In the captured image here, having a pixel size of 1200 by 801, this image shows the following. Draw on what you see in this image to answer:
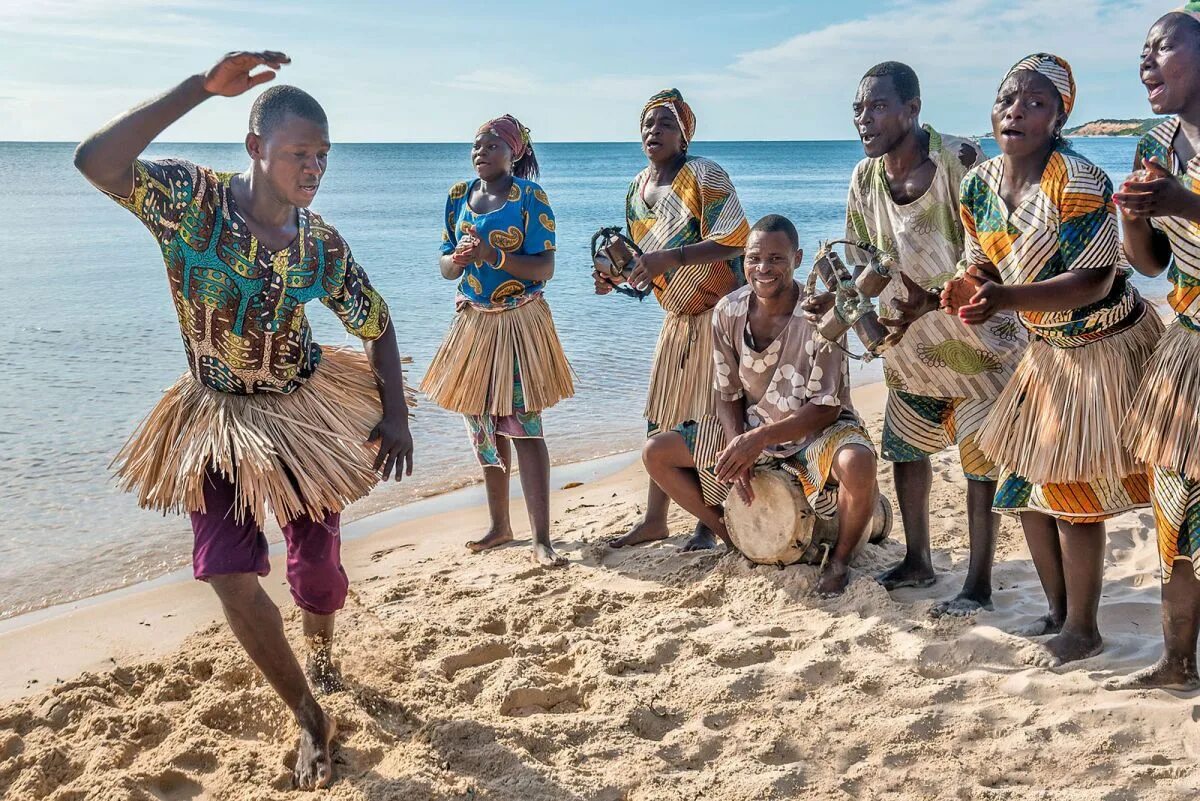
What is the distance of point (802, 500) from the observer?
3.84 m

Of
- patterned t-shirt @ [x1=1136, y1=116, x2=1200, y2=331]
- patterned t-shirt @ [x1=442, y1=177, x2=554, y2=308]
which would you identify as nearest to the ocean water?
patterned t-shirt @ [x1=442, y1=177, x2=554, y2=308]

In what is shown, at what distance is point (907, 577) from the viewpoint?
12.6 ft

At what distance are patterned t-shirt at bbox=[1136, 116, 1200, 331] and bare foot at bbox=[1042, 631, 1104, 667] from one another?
40.4 inches

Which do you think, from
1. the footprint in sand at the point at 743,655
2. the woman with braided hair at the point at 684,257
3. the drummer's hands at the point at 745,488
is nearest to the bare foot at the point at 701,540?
the woman with braided hair at the point at 684,257

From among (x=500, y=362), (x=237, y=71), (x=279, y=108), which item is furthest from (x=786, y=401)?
(x=237, y=71)

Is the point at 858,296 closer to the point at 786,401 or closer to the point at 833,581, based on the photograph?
the point at 786,401

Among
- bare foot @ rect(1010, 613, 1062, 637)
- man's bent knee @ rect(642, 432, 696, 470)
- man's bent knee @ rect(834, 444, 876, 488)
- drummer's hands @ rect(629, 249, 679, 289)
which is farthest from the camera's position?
man's bent knee @ rect(642, 432, 696, 470)

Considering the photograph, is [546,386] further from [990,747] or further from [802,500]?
[990,747]

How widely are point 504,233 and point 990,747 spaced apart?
8.96ft

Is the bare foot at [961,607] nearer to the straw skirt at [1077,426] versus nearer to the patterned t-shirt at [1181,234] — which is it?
the straw skirt at [1077,426]

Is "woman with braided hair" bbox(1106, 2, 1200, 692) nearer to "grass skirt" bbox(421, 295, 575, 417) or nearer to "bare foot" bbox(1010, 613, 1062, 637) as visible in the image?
"bare foot" bbox(1010, 613, 1062, 637)

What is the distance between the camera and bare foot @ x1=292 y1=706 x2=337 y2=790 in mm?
2707

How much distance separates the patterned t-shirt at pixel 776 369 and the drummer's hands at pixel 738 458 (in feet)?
0.39

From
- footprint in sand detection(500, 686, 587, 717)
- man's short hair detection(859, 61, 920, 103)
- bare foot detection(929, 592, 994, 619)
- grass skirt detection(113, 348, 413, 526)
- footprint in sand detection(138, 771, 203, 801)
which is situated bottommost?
footprint in sand detection(138, 771, 203, 801)
